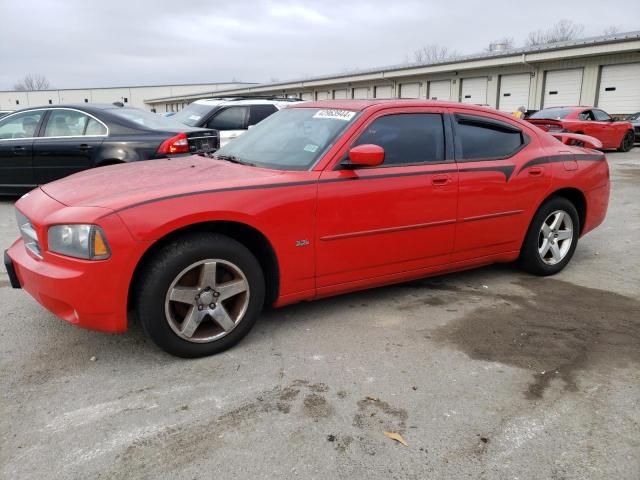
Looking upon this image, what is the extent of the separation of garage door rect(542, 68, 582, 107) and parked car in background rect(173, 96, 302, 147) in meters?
17.8

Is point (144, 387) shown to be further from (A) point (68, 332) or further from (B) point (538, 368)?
(B) point (538, 368)

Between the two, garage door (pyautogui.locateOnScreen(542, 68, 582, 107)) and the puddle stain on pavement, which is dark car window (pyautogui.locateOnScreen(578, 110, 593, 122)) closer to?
garage door (pyautogui.locateOnScreen(542, 68, 582, 107))

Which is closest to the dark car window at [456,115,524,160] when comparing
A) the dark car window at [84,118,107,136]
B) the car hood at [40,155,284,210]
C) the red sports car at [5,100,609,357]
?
the red sports car at [5,100,609,357]

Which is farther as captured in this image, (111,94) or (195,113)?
(111,94)

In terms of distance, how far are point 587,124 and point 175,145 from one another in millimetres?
12850

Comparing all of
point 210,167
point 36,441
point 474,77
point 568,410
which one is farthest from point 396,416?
point 474,77

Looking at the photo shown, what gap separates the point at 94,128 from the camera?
7348 mm

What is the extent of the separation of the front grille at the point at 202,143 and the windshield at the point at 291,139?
10.8 feet

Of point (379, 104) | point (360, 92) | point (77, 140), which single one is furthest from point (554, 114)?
point (360, 92)

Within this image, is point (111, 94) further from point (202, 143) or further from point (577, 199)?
point (577, 199)

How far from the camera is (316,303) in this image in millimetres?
4105

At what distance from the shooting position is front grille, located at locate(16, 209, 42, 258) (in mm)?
3094

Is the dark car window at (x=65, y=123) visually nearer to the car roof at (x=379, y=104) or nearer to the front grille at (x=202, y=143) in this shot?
the front grille at (x=202, y=143)

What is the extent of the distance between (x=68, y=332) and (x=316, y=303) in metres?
1.78
